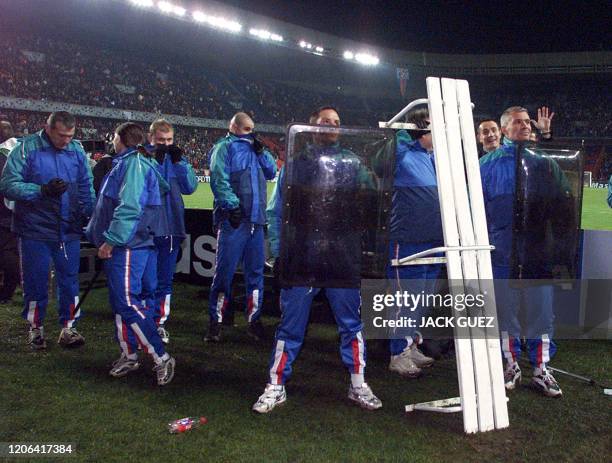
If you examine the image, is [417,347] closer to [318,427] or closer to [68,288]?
[318,427]

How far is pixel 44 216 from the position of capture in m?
4.64

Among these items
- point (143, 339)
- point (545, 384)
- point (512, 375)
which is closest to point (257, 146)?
point (143, 339)

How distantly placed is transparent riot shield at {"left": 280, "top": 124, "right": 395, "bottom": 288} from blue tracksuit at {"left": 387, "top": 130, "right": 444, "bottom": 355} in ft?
2.96

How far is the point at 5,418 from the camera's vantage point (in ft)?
10.7

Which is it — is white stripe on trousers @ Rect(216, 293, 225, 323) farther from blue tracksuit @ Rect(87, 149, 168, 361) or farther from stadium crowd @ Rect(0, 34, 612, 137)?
stadium crowd @ Rect(0, 34, 612, 137)

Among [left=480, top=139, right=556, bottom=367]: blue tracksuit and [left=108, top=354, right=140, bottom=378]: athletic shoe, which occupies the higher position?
[left=480, top=139, right=556, bottom=367]: blue tracksuit

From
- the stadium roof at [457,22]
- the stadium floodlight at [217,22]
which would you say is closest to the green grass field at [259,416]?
the stadium floodlight at [217,22]

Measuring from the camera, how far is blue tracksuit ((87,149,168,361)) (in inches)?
147

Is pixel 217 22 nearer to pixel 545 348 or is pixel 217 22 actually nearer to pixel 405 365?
pixel 405 365

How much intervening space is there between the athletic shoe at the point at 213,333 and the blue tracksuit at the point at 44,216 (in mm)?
1210

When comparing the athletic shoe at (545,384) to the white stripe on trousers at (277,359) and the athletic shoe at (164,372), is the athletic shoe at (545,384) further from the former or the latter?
the athletic shoe at (164,372)

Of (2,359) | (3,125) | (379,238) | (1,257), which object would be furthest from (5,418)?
(3,125)

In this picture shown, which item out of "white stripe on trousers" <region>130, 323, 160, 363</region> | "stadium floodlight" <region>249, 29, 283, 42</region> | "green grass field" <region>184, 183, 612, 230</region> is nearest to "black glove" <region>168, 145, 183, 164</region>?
"white stripe on trousers" <region>130, 323, 160, 363</region>

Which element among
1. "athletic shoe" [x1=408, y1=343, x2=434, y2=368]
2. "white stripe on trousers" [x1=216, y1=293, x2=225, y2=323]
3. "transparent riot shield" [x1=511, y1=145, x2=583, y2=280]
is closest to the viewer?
"transparent riot shield" [x1=511, y1=145, x2=583, y2=280]
